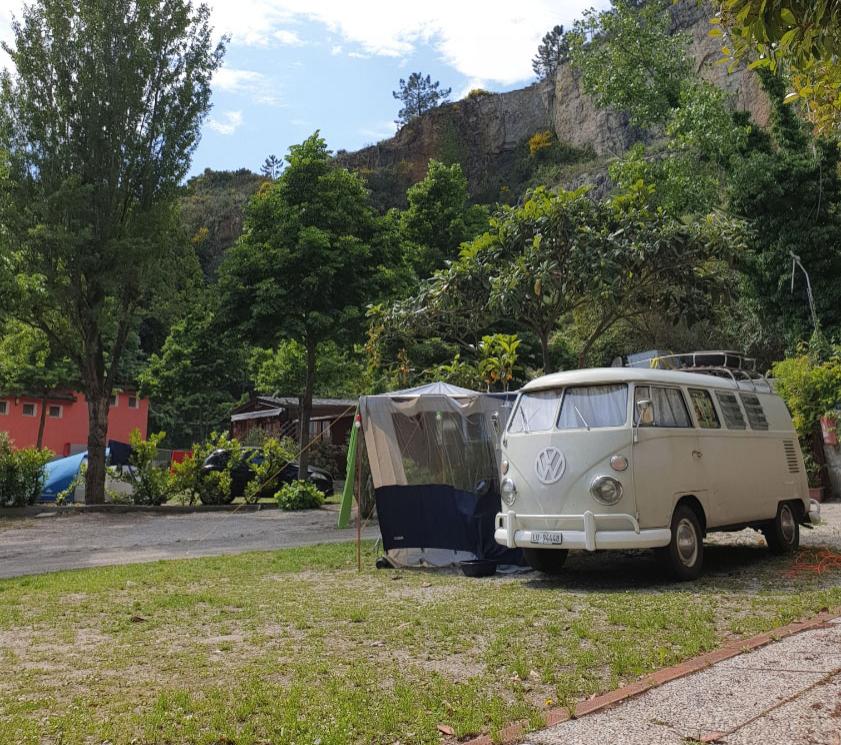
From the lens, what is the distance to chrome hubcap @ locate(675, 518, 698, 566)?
8919 millimetres

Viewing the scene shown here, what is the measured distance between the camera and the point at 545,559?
31.9 feet

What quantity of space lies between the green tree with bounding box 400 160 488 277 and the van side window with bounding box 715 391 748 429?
22688 mm

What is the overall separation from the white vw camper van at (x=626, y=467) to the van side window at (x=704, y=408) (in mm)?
15

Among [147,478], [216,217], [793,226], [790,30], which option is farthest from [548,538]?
[216,217]

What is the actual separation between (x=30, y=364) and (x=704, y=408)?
33675 millimetres

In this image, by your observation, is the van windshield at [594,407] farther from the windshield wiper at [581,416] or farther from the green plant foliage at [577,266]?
the green plant foliage at [577,266]

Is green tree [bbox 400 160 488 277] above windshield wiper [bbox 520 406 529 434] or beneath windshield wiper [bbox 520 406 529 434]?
above

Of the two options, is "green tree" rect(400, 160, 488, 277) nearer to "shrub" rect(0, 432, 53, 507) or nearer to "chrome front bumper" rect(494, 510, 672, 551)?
"shrub" rect(0, 432, 53, 507)

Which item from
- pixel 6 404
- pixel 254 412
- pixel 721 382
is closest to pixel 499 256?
pixel 721 382

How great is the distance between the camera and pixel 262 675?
5.13 m

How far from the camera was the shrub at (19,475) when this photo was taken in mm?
20203

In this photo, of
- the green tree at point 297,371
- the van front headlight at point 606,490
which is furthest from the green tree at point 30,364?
the van front headlight at point 606,490

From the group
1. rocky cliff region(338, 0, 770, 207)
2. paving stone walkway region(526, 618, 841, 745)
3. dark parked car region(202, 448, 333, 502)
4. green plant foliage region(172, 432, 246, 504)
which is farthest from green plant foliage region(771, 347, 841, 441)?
rocky cliff region(338, 0, 770, 207)

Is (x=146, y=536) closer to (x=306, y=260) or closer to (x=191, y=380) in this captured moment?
(x=306, y=260)
